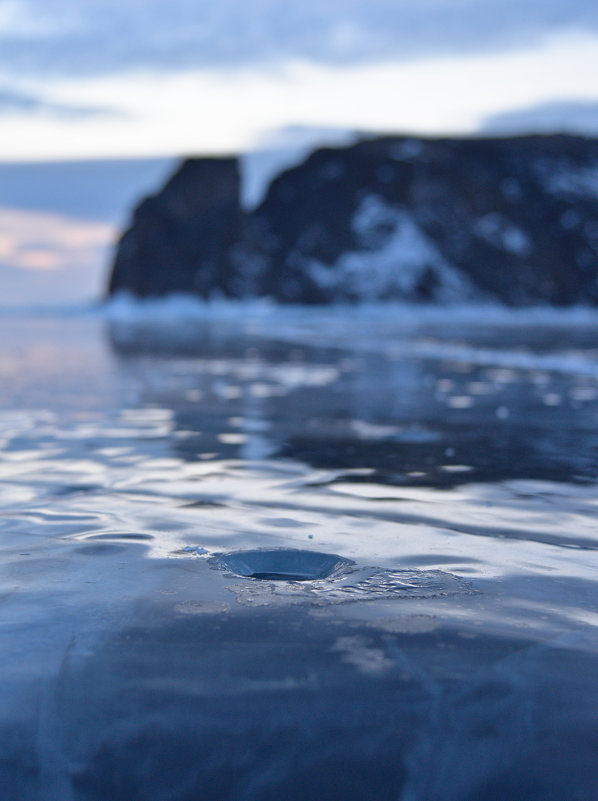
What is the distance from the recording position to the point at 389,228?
116250mm

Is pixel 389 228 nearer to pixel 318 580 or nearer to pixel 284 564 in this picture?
pixel 284 564

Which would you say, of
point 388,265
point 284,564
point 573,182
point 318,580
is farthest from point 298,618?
point 573,182

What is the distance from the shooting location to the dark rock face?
4259 inches

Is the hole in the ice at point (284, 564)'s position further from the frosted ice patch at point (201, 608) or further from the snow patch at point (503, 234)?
the snow patch at point (503, 234)

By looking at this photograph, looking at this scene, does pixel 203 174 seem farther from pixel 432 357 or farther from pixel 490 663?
pixel 490 663

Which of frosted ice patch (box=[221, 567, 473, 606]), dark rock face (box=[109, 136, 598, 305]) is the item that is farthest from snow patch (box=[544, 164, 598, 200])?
frosted ice patch (box=[221, 567, 473, 606])

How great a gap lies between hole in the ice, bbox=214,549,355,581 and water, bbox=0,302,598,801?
11 millimetres

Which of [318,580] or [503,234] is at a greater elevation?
[503,234]

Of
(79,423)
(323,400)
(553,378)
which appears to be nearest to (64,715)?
(79,423)

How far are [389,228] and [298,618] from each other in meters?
116

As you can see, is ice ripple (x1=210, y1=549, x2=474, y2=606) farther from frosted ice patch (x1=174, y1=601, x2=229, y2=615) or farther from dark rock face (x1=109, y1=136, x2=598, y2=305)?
dark rock face (x1=109, y1=136, x2=598, y2=305)

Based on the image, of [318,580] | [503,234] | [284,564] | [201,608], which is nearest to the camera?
[201,608]

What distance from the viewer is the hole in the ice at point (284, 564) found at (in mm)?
3422

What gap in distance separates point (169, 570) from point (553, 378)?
406 inches
